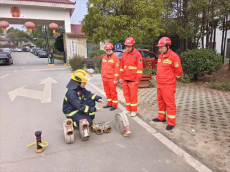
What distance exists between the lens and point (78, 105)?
345 centimetres

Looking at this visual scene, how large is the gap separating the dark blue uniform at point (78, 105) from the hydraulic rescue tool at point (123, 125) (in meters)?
0.55

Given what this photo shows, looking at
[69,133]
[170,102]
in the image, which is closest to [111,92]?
[170,102]

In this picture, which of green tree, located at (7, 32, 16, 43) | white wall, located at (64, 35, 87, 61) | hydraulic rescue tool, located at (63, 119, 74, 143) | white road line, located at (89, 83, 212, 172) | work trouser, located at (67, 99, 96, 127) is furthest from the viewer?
green tree, located at (7, 32, 16, 43)

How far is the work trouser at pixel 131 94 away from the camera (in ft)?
15.2

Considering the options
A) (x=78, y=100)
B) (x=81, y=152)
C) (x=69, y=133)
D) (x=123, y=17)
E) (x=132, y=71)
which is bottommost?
(x=81, y=152)

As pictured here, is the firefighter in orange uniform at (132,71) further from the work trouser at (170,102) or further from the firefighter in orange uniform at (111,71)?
the work trouser at (170,102)

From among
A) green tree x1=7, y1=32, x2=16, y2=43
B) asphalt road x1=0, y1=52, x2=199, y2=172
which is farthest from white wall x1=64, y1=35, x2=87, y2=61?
green tree x1=7, y1=32, x2=16, y2=43

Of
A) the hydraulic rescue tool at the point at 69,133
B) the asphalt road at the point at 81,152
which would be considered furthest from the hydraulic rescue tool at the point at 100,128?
the hydraulic rescue tool at the point at 69,133

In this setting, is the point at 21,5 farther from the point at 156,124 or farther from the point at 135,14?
the point at 156,124

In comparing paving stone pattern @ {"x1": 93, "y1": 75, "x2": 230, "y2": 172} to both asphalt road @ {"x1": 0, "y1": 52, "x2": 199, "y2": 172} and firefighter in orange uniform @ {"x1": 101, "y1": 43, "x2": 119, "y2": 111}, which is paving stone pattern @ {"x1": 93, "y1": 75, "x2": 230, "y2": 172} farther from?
firefighter in orange uniform @ {"x1": 101, "y1": 43, "x2": 119, "y2": 111}

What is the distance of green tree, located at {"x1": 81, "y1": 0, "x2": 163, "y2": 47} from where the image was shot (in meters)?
8.73

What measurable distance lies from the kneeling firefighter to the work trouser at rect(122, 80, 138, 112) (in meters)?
1.12

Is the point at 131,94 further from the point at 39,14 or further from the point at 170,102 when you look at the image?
the point at 39,14

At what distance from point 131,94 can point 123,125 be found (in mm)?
1220
